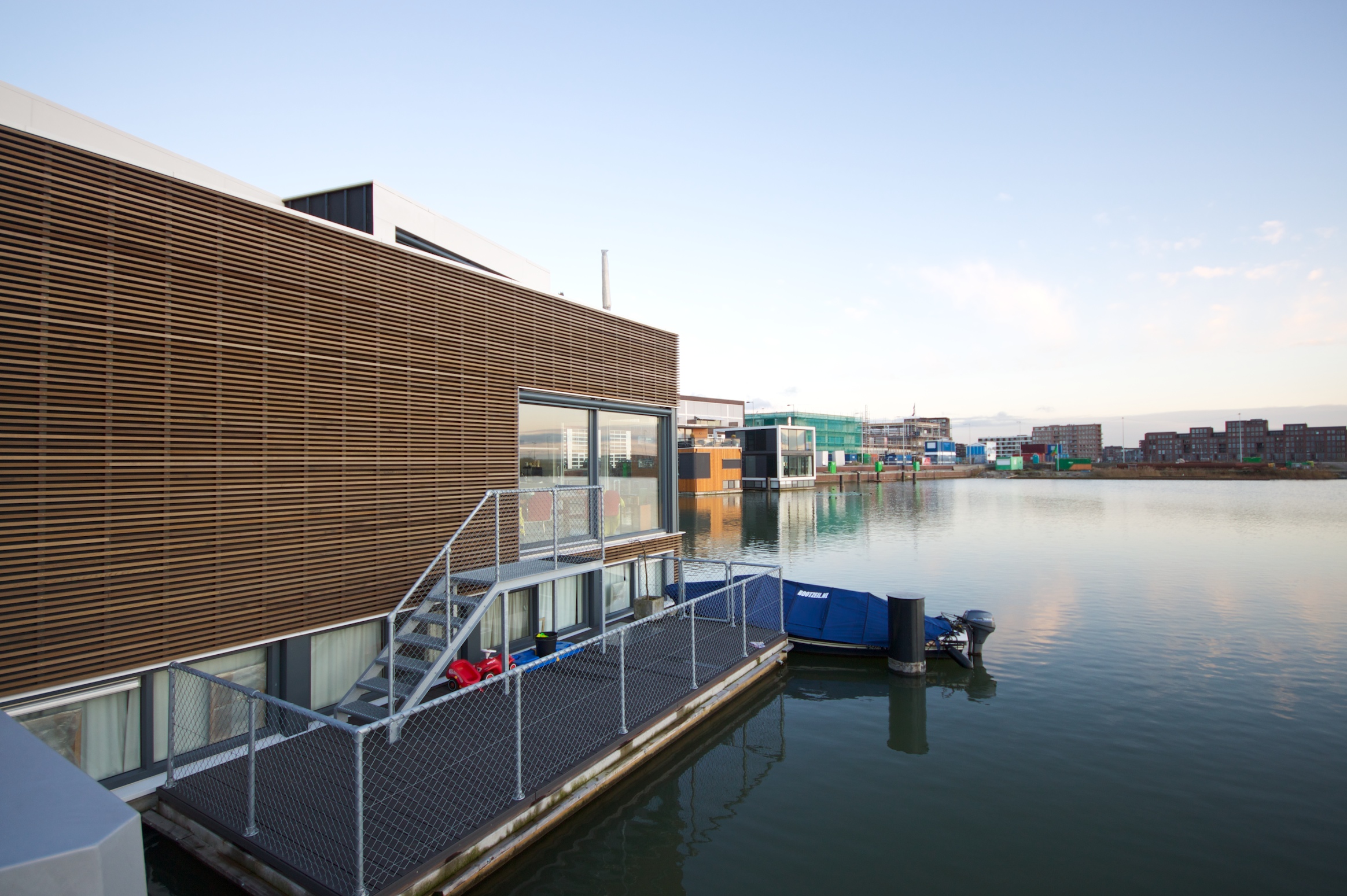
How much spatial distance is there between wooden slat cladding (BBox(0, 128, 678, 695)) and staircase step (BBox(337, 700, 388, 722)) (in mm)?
1168

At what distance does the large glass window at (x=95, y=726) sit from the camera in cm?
660

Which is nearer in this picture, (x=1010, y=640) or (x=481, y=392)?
(x=481, y=392)

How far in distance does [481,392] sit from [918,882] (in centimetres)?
881

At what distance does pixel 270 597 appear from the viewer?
8.19 metres

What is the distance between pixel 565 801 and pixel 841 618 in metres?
9.17

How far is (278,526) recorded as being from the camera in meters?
8.32

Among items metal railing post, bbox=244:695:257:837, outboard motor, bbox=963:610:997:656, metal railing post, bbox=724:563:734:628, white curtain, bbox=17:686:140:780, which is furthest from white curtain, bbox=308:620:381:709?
outboard motor, bbox=963:610:997:656

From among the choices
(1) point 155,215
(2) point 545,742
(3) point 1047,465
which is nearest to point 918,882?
(2) point 545,742

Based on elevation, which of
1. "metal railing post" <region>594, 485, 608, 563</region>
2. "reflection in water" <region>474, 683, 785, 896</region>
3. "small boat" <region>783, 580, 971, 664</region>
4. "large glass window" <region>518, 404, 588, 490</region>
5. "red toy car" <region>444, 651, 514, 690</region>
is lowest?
"reflection in water" <region>474, 683, 785, 896</region>

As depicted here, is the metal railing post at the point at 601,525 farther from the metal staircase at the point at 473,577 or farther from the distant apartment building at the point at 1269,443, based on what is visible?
the distant apartment building at the point at 1269,443

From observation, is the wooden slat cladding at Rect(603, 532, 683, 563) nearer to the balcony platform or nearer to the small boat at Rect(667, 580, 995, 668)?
the small boat at Rect(667, 580, 995, 668)

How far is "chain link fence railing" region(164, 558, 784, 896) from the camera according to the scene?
608cm

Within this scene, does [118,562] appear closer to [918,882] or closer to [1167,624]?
[918,882]

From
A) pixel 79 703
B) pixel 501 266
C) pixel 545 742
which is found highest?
pixel 501 266
